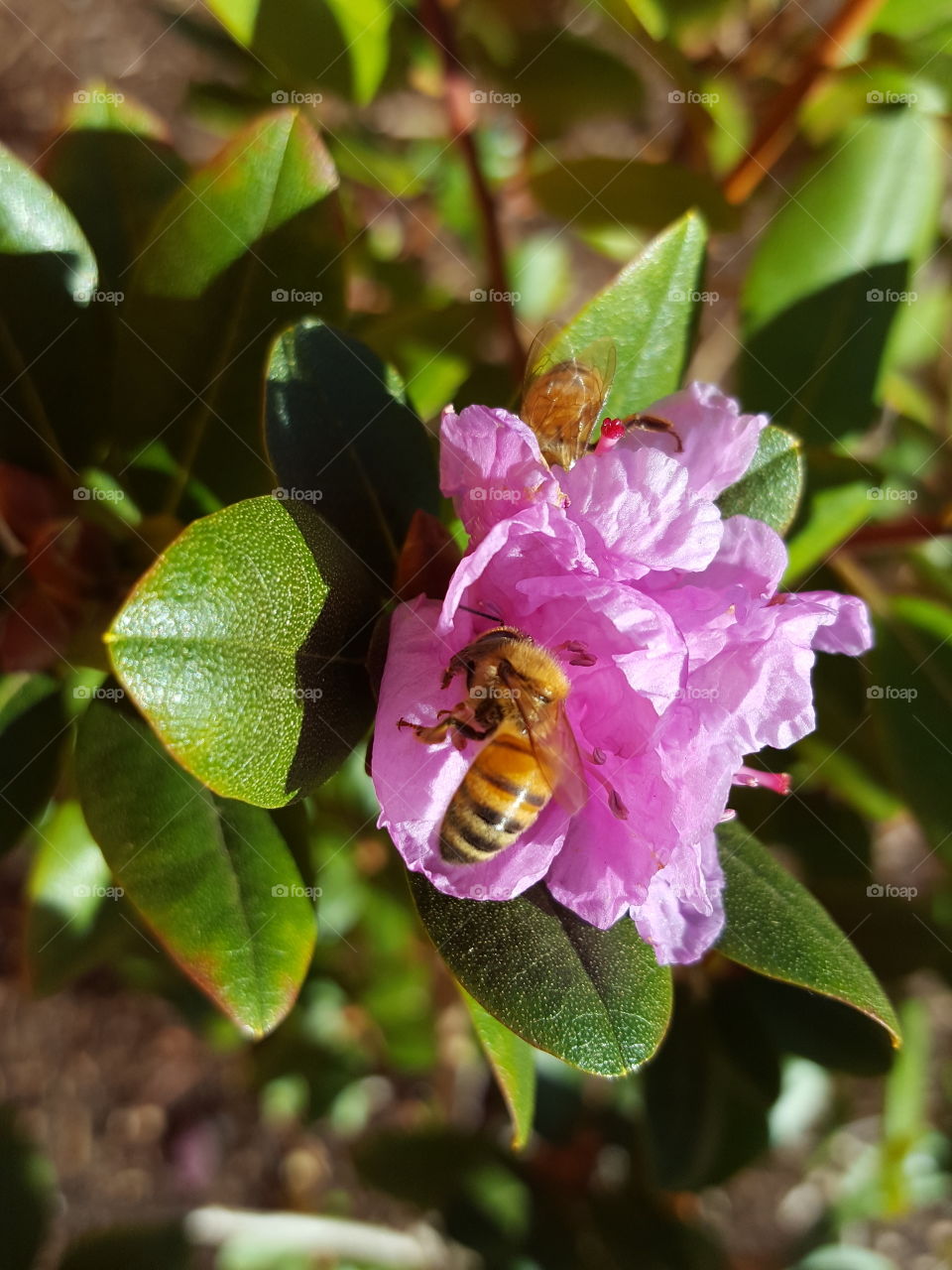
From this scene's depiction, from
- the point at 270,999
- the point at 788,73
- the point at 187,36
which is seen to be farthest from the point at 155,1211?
the point at 788,73

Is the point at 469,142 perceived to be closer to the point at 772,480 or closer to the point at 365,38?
the point at 365,38

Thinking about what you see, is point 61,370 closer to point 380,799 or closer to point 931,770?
point 380,799

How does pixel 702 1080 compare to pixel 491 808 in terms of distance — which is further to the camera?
pixel 702 1080

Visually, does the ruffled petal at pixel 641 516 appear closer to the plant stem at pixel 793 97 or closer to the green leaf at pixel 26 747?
the green leaf at pixel 26 747

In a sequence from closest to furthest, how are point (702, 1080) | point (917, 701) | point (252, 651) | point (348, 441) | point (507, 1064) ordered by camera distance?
point (252, 651), point (507, 1064), point (348, 441), point (917, 701), point (702, 1080)

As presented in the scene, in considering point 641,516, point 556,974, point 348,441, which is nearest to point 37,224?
point 348,441

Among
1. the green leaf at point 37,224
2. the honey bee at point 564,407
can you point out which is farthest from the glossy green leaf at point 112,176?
the honey bee at point 564,407

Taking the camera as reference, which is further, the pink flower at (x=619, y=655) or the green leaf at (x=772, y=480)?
the green leaf at (x=772, y=480)

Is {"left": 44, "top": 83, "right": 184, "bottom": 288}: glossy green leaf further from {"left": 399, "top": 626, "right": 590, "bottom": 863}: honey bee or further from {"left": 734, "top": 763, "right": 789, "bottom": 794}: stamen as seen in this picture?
{"left": 734, "top": 763, "right": 789, "bottom": 794}: stamen
